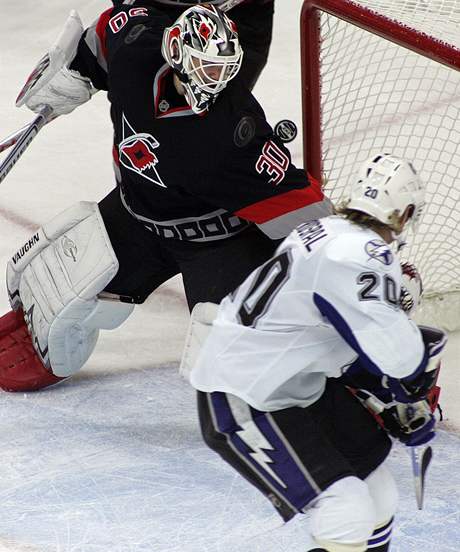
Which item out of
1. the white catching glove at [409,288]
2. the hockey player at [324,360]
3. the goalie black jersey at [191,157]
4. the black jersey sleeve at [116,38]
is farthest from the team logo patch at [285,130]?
the hockey player at [324,360]

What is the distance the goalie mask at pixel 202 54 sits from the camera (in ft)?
8.19

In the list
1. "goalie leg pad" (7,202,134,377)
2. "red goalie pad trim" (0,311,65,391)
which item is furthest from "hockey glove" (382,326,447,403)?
"red goalie pad trim" (0,311,65,391)

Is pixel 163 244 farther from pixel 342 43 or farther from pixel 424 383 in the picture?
pixel 424 383

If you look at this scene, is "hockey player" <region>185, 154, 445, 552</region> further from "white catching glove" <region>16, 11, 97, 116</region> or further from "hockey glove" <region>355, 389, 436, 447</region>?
"white catching glove" <region>16, 11, 97, 116</region>

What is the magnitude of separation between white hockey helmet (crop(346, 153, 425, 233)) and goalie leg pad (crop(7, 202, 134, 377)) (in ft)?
2.91

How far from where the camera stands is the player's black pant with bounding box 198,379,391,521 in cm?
211

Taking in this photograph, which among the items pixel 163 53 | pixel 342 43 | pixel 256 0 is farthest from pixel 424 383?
pixel 256 0

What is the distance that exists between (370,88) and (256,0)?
383 mm

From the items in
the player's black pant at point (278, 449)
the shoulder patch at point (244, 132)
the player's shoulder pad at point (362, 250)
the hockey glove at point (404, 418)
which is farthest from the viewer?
the shoulder patch at point (244, 132)

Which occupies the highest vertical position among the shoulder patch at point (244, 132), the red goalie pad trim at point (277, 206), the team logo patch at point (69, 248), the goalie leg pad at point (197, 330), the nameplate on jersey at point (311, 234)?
the nameplate on jersey at point (311, 234)

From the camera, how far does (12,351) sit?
3.07m

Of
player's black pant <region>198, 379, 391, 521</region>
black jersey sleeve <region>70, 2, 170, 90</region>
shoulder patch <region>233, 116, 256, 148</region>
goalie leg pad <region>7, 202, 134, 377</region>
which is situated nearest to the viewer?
player's black pant <region>198, 379, 391, 521</region>

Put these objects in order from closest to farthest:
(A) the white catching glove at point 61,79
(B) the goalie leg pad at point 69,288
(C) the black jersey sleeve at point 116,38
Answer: (C) the black jersey sleeve at point 116,38, (B) the goalie leg pad at point 69,288, (A) the white catching glove at point 61,79

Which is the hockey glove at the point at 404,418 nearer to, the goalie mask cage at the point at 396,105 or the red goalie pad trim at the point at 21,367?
the goalie mask cage at the point at 396,105
